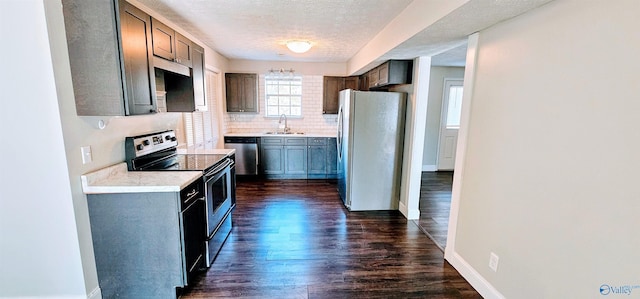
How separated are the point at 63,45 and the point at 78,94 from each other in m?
0.29

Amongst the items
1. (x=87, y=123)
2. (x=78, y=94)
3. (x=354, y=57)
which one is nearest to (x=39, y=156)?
(x=87, y=123)

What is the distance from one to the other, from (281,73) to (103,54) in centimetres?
383

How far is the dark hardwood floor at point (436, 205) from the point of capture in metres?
3.08

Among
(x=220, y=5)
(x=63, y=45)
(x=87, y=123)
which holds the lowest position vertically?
(x=87, y=123)

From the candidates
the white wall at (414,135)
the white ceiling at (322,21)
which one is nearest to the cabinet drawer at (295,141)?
the white ceiling at (322,21)

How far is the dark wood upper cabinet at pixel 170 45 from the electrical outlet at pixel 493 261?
2964 millimetres

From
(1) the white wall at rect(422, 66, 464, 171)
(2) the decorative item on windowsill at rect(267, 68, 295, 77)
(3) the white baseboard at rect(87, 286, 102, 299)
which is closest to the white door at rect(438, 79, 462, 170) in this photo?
(1) the white wall at rect(422, 66, 464, 171)

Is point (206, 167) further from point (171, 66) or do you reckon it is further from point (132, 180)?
point (171, 66)

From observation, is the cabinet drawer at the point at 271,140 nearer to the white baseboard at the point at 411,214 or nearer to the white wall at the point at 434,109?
the white baseboard at the point at 411,214

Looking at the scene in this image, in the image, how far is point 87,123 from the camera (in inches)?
69.9

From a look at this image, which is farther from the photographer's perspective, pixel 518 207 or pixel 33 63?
pixel 518 207

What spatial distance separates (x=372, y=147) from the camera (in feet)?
11.7

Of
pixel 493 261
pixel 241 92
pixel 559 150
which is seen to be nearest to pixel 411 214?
pixel 493 261

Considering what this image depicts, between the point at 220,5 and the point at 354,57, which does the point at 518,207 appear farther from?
the point at 354,57
